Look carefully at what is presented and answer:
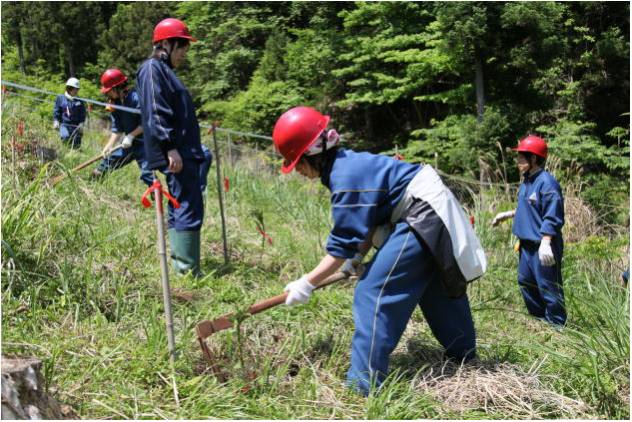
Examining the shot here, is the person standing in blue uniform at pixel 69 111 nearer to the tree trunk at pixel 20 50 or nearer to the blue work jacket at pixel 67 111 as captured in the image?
the blue work jacket at pixel 67 111

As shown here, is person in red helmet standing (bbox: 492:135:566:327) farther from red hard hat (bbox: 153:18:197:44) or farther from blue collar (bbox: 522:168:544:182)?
red hard hat (bbox: 153:18:197:44)

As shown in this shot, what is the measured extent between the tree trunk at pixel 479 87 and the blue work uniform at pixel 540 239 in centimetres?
750

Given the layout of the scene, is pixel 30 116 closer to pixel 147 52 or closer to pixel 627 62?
pixel 627 62

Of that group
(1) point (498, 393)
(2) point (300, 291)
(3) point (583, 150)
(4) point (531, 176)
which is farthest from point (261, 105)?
(1) point (498, 393)

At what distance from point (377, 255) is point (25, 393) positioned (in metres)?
1.63

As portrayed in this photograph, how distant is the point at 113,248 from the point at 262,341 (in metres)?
1.42

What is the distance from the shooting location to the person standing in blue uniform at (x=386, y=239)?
2850mm

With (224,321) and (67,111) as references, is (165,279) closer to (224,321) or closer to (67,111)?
(224,321)

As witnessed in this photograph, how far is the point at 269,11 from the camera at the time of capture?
66.7ft

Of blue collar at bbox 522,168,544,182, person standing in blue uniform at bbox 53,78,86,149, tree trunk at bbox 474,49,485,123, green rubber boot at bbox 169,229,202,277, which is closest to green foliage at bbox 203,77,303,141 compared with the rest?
tree trunk at bbox 474,49,485,123

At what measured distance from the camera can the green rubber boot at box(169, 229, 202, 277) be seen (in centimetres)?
449

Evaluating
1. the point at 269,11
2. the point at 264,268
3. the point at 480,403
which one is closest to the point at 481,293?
the point at 264,268

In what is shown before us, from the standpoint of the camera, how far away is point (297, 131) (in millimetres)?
2906

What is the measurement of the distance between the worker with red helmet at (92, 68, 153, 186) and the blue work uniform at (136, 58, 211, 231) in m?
1.55
